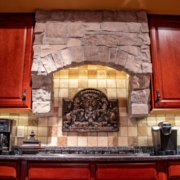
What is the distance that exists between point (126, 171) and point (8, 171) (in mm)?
939

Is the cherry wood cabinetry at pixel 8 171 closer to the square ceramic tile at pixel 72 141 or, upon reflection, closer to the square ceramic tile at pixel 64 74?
the square ceramic tile at pixel 72 141

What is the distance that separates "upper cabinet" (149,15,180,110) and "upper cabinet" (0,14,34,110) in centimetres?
125

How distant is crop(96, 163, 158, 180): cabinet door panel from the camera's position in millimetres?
1905

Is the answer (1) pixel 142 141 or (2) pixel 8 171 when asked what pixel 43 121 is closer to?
(2) pixel 8 171

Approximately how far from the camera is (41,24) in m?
2.44

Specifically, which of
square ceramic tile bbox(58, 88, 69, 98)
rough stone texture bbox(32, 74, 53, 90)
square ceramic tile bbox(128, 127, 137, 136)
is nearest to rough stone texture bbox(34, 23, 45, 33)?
rough stone texture bbox(32, 74, 53, 90)

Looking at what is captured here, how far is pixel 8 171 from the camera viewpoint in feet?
6.36

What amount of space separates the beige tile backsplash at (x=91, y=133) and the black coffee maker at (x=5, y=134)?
6.3 inches

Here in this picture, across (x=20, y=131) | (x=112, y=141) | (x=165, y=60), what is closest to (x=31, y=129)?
(x=20, y=131)

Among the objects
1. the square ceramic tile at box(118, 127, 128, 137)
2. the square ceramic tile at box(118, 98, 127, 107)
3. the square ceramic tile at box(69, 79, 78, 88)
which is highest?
the square ceramic tile at box(69, 79, 78, 88)

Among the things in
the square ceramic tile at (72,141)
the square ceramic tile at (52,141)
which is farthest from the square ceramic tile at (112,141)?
the square ceramic tile at (52,141)

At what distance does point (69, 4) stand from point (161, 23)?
3.23 ft

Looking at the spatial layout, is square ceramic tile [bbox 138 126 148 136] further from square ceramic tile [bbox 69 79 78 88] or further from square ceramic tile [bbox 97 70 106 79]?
square ceramic tile [bbox 69 79 78 88]

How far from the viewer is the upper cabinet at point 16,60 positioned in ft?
7.67
